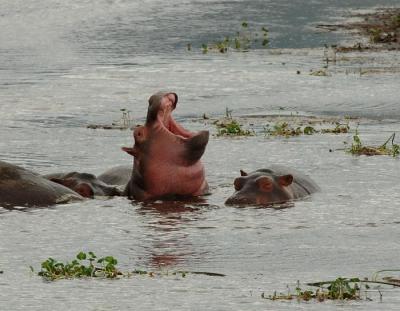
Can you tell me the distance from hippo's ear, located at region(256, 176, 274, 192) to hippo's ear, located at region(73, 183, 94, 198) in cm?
131

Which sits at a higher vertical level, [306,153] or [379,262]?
[306,153]

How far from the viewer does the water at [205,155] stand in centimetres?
888

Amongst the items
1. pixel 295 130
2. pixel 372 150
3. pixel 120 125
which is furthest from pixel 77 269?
pixel 120 125

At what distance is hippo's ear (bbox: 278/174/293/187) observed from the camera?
11750 mm

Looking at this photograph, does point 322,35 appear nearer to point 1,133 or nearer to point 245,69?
point 245,69

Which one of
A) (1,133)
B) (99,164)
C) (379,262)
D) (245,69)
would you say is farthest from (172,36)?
(379,262)

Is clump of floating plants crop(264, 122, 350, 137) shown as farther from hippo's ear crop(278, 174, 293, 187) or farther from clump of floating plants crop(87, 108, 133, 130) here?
hippo's ear crop(278, 174, 293, 187)

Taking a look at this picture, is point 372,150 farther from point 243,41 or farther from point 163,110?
point 243,41

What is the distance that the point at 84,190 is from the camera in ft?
39.8

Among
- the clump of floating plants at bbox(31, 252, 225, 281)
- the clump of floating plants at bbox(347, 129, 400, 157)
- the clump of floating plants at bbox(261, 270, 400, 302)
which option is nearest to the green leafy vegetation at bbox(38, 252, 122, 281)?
the clump of floating plants at bbox(31, 252, 225, 281)

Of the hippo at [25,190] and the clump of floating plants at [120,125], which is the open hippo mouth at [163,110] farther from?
the clump of floating plants at [120,125]

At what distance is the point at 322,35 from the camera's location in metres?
26.2

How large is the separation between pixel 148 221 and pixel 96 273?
84.8 inches

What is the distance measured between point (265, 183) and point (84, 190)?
1405 mm
